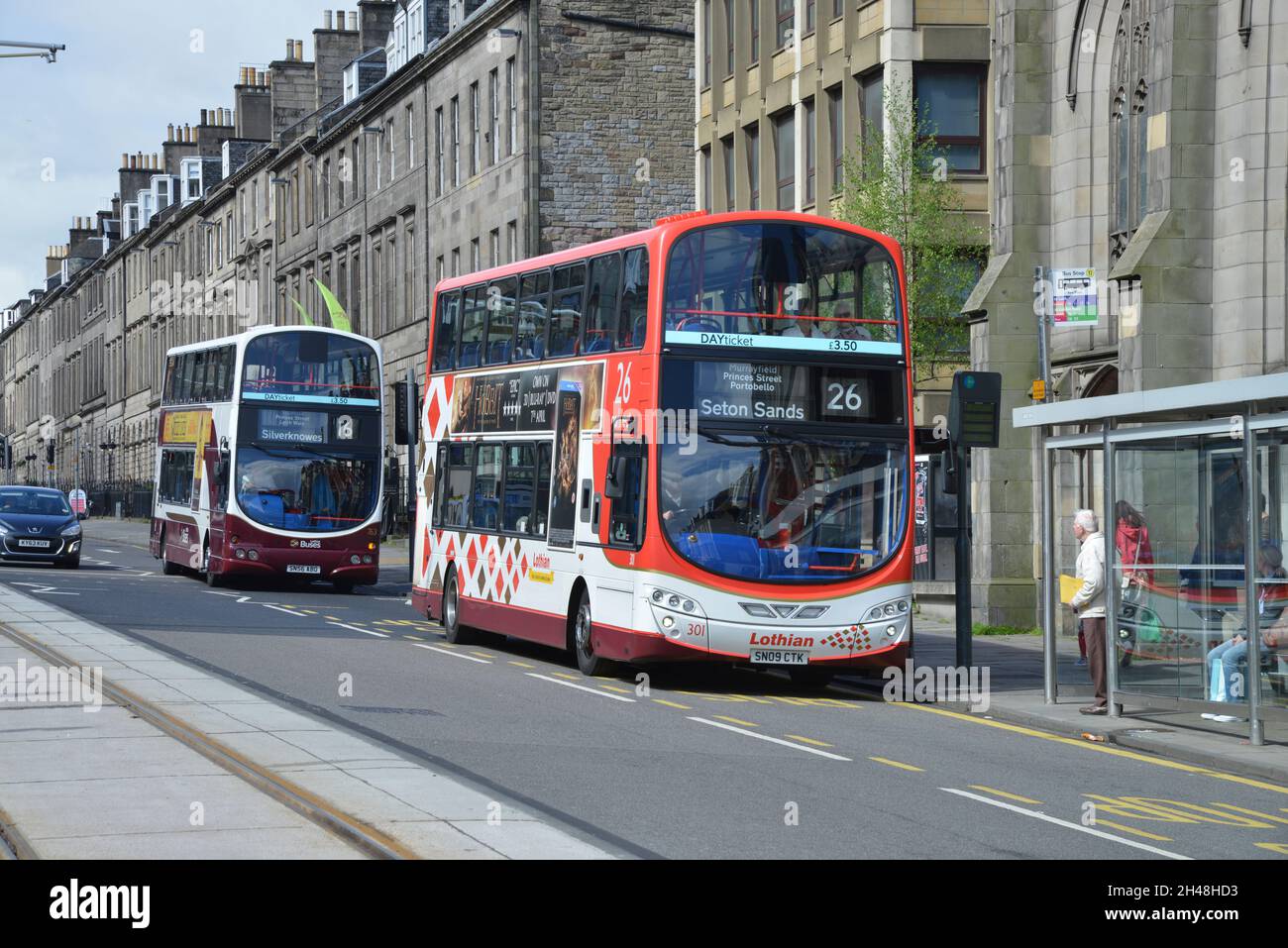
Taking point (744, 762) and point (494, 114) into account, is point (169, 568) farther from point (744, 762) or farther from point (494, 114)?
point (744, 762)

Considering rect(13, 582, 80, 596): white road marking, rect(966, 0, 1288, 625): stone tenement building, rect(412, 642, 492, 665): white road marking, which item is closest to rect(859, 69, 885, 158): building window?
rect(966, 0, 1288, 625): stone tenement building

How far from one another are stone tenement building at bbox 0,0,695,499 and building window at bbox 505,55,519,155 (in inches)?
4.9

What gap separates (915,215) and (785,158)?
32.0 feet

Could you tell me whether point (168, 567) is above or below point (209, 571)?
below

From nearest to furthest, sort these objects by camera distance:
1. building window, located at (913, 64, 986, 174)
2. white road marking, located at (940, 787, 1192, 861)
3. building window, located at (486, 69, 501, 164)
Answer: white road marking, located at (940, 787, 1192, 861), building window, located at (913, 64, 986, 174), building window, located at (486, 69, 501, 164)

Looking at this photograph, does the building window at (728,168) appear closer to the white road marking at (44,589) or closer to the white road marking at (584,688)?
the white road marking at (44,589)

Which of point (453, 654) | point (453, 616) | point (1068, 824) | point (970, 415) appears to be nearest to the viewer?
point (1068, 824)

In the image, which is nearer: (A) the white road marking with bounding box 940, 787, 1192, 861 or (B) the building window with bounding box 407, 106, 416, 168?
(A) the white road marking with bounding box 940, 787, 1192, 861

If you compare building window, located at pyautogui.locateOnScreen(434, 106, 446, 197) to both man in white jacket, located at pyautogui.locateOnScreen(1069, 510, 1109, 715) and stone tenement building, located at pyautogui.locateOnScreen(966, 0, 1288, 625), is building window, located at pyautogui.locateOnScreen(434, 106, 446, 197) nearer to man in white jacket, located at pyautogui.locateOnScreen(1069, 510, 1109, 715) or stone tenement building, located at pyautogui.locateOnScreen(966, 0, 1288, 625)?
stone tenement building, located at pyautogui.locateOnScreen(966, 0, 1288, 625)

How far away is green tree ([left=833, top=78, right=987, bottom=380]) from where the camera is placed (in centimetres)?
2889

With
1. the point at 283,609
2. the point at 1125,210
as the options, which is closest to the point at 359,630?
the point at 283,609

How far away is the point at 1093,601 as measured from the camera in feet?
57.3
